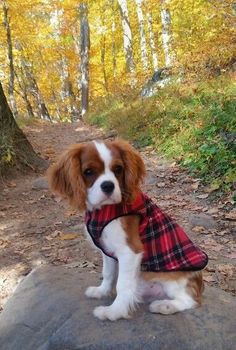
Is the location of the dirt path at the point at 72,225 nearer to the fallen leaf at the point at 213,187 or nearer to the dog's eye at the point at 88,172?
the fallen leaf at the point at 213,187

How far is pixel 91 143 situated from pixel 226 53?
982 centimetres

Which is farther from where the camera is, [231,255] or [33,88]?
[33,88]

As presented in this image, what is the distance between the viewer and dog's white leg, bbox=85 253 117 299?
350 cm

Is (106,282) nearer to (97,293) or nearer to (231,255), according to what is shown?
(97,293)

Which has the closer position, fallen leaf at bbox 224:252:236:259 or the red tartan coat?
the red tartan coat

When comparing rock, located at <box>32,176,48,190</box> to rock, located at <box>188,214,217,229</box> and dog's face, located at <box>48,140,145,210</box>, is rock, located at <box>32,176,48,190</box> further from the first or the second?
dog's face, located at <box>48,140,145,210</box>

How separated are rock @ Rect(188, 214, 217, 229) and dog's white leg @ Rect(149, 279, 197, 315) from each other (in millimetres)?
2796

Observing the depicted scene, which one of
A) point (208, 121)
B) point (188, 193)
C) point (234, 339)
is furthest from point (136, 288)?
point (208, 121)

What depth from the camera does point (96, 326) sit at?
305 cm

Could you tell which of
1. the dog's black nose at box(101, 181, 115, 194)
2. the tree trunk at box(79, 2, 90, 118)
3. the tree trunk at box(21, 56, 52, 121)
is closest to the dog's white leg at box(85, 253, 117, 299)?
the dog's black nose at box(101, 181, 115, 194)

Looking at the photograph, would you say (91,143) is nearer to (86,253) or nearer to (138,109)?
(86,253)

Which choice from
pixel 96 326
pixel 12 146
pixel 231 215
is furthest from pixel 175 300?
pixel 12 146

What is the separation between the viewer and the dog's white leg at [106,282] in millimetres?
3497

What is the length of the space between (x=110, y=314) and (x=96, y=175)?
3.42 ft
